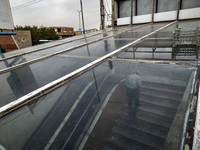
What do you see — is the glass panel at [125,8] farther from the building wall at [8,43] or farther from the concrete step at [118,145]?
the concrete step at [118,145]

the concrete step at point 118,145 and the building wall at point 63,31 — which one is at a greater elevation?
the building wall at point 63,31

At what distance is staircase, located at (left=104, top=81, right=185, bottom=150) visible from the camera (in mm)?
1481

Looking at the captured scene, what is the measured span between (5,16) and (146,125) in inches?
663

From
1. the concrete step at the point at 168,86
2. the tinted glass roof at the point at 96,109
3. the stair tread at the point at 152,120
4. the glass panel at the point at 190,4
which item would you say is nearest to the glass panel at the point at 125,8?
the glass panel at the point at 190,4

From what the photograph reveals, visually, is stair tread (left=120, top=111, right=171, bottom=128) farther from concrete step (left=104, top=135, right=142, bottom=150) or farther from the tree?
the tree

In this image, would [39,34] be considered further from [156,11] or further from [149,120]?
[149,120]

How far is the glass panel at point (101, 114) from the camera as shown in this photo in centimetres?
144

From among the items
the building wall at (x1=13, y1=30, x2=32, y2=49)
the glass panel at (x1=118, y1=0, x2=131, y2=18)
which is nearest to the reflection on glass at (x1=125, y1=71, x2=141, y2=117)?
the glass panel at (x1=118, y1=0, x2=131, y2=18)

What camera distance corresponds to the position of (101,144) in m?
1.70

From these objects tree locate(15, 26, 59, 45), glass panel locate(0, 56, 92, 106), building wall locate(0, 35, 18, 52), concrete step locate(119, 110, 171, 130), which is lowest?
concrete step locate(119, 110, 171, 130)

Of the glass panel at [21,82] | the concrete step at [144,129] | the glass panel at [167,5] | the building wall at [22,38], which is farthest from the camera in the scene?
the building wall at [22,38]

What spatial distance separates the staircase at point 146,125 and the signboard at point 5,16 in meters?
15.8

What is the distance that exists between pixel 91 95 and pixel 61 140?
0.78 metres

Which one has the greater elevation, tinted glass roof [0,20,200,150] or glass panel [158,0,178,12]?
glass panel [158,0,178,12]
